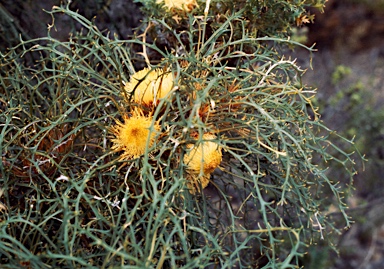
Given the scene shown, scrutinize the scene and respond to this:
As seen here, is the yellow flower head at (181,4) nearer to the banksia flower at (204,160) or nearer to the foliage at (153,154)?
the foliage at (153,154)

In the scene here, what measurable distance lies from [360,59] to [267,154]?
2172 millimetres

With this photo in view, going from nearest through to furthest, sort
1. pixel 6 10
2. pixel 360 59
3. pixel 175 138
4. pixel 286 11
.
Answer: pixel 175 138, pixel 286 11, pixel 6 10, pixel 360 59

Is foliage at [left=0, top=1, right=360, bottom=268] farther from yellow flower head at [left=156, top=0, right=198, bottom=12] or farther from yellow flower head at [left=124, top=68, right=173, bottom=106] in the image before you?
yellow flower head at [left=156, top=0, right=198, bottom=12]

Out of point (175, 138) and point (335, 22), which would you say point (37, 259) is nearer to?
point (175, 138)

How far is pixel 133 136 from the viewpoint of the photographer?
2.65ft

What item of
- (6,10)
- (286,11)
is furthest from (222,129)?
(6,10)

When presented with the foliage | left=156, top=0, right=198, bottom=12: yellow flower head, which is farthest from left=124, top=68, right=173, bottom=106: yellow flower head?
left=156, top=0, right=198, bottom=12: yellow flower head

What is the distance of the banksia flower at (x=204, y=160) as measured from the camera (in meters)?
0.80

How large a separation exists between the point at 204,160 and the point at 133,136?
0.11m

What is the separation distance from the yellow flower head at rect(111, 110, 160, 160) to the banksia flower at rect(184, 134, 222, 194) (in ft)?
0.21

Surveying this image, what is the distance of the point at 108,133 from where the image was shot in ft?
2.89

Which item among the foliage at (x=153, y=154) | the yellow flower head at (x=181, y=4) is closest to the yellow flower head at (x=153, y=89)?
the foliage at (x=153, y=154)

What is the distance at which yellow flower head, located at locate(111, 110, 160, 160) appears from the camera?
801 millimetres

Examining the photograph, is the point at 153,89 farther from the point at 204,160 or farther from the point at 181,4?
the point at 181,4
